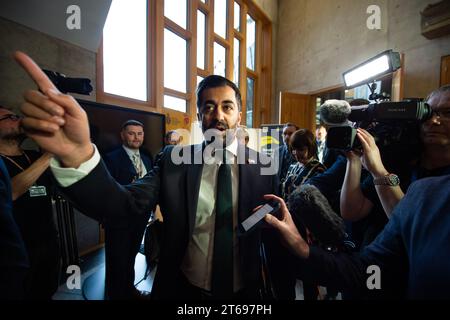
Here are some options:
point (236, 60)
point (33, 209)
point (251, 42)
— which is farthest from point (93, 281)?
point (251, 42)

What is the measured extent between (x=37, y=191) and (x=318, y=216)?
1789 millimetres

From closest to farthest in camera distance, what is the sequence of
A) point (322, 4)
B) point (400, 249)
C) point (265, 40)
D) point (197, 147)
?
point (400, 249) → point (197, 147) → point (322, 4) → point (265, 40)

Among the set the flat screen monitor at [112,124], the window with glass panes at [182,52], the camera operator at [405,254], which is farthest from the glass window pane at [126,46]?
the camera operator at [405,254]

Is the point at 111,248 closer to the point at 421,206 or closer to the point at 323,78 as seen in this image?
the point at 421,206

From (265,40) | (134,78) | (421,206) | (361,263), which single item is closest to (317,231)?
(361,263)

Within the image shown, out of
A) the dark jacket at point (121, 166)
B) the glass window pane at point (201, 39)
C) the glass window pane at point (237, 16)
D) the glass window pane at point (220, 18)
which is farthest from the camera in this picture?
the glass window pane at point (237, 16)

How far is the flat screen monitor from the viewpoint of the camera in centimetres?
199

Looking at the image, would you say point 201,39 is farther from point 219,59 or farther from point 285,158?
point 285,158

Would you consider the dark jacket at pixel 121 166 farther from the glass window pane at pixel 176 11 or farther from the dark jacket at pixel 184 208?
the glass window pane at pixel 176 11

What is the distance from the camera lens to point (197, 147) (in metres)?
0.92

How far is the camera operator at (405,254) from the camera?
1.61 ft

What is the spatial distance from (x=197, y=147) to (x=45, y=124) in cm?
54

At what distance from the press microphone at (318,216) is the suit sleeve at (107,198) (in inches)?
23.2
